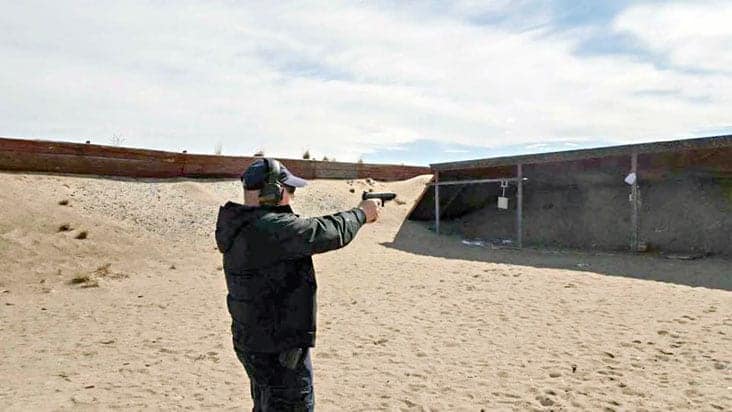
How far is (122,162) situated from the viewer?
45.7ft

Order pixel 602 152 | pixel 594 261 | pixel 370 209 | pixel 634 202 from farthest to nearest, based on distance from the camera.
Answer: pixel 602 152, pixel 634 202, pixel 594 261, pixel 370 209

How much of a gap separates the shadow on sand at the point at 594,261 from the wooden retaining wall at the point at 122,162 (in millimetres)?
4603

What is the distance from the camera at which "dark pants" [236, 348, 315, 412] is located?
224 centimetres

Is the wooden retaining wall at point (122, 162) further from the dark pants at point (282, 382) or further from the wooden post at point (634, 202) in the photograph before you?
the dark pants at point (282, 382)

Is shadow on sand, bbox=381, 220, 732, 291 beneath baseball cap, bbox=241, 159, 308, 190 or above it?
beneath

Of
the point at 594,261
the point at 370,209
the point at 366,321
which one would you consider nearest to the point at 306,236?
the point at 370,209

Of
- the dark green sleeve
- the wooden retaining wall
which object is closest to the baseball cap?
the dark green sleeve

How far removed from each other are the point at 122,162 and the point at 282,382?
1325 centimetres

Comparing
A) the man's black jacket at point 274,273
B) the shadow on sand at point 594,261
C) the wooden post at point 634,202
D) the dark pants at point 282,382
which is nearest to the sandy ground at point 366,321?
the shadow on sand at point 594,261

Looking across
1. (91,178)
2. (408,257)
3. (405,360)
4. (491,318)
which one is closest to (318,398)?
(405,360)

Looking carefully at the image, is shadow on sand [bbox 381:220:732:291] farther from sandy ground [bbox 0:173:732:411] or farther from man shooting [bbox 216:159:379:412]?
man shooting [bbox 216:159:379:412]

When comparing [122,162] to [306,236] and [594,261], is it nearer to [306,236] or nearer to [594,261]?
[594,261]

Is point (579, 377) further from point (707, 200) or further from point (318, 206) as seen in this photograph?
point (318, 206)

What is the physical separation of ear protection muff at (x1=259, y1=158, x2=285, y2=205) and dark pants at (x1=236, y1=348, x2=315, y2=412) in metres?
0.65
